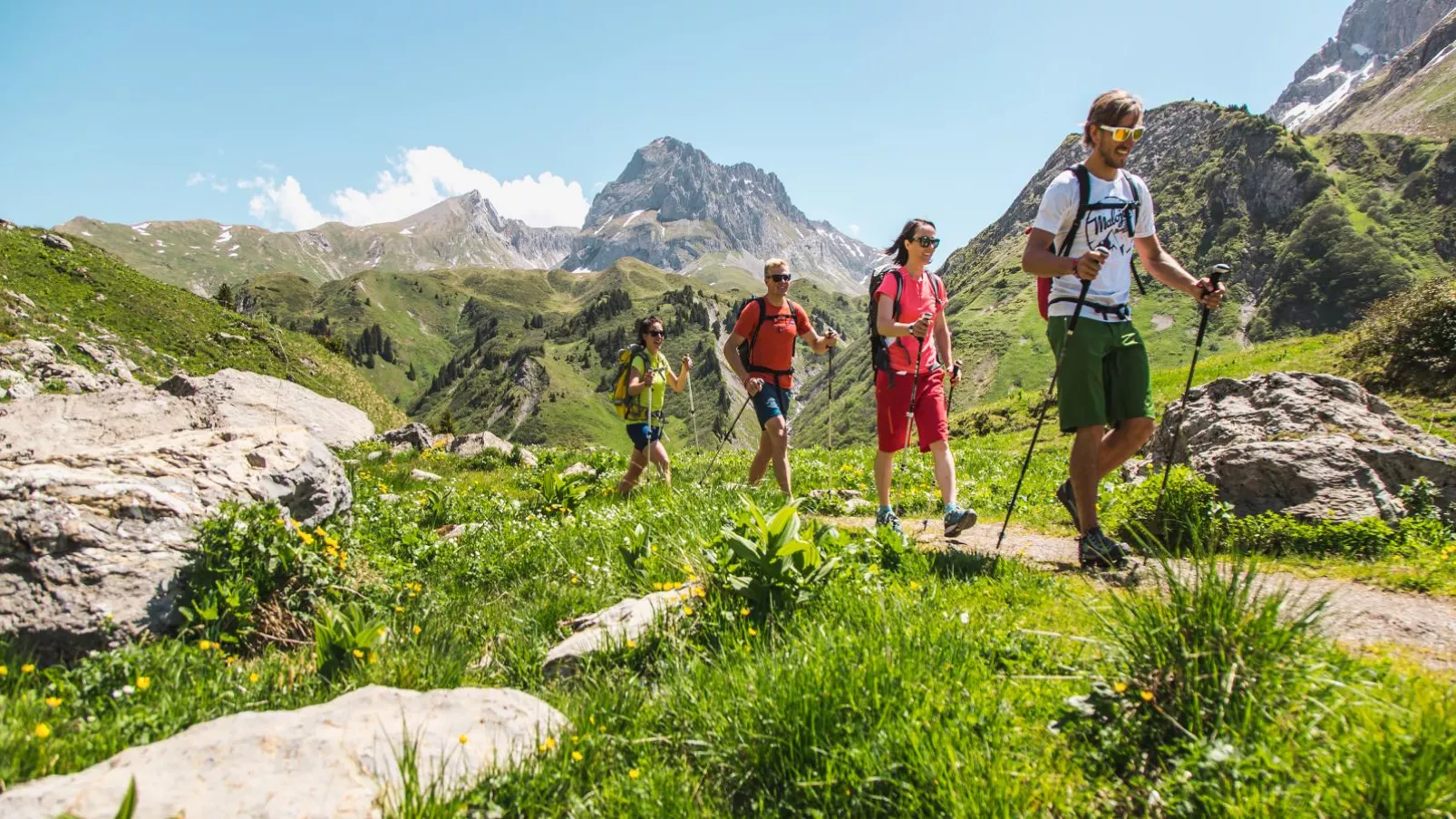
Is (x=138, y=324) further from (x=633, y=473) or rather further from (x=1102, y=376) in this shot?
(x=1102, y=376)

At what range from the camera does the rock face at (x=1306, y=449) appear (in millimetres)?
6906

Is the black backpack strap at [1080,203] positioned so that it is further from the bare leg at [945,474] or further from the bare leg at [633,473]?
the bare leg at [633,473]

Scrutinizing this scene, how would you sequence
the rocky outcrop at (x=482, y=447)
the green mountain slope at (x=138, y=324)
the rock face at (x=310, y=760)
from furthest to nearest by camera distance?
1. the green mountain slope at (x=138, y=324)
2. the rocky outcrop at (x=482, y=447)
3. the rock face at (x=310, y=760)

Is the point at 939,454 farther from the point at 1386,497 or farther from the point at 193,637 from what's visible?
the point at 193,637

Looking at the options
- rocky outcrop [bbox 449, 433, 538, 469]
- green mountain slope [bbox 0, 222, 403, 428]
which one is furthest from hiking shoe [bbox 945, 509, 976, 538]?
green mountain slope [bbox 0, 222, 403, 428]

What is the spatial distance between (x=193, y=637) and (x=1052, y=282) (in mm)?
7595

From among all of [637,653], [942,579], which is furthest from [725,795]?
[942,579]

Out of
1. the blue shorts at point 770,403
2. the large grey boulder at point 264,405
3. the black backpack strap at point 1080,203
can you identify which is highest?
the black backpack strap at point 1080,203

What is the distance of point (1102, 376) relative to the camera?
617 centimetres

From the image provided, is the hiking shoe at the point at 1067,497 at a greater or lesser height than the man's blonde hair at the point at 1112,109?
lesser

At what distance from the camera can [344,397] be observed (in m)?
49.0

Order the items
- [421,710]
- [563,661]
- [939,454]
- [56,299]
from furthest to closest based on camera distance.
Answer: [56,299]
[939,454]
[563,661]
[421,710]

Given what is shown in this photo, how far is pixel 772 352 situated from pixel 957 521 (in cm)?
401

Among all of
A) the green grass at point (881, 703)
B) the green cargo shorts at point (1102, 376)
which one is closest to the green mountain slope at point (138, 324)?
the green grass at point (881, 703)
